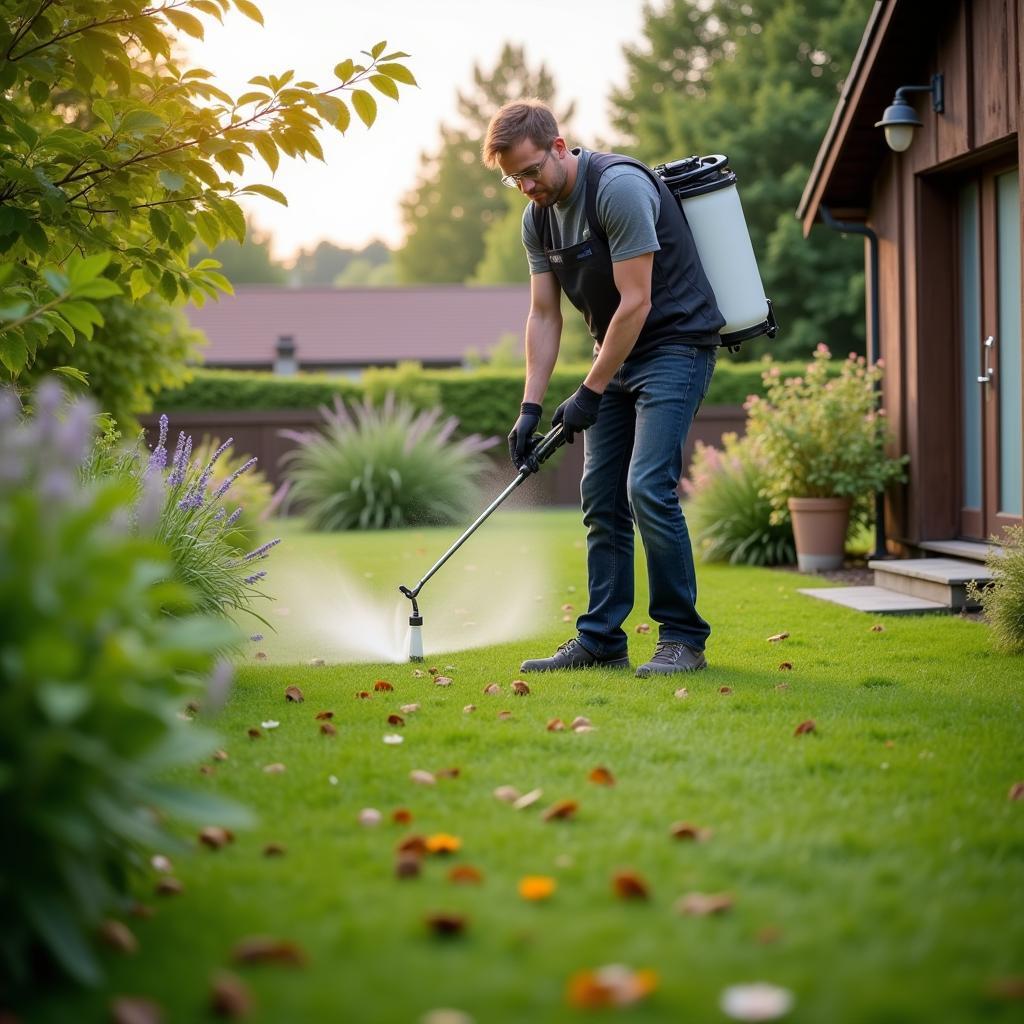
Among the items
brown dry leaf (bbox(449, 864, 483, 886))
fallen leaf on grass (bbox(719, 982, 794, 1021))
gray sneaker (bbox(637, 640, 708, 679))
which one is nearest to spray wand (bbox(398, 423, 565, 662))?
gray sneaker (bbox(637, 640, 708, 679))

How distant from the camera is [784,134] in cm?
2695

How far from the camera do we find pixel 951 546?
7.05 meters

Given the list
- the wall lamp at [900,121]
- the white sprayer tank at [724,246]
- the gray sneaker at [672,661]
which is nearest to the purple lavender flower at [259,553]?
the gray sneaker at [672,661]

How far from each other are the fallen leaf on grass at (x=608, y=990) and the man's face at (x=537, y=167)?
3.00 m

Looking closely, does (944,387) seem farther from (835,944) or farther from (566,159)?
(835,944)

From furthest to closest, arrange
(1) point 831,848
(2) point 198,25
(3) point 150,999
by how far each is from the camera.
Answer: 1. (2) point 198,25
2. (1) point 831,848
3. (3) point 150,999

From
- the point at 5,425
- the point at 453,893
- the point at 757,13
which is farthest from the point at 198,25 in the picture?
the point at 757,13

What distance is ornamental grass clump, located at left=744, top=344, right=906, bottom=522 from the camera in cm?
777

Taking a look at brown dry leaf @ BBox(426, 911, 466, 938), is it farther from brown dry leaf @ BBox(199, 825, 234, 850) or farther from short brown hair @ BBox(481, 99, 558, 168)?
short brown hair @ BBox(481, 99, 558, 168)

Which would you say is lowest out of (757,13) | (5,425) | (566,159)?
(5,425)

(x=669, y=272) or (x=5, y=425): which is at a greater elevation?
(x=669, y=272)

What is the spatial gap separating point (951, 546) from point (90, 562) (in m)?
6.01

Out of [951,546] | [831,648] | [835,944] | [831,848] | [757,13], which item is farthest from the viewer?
[757,13]

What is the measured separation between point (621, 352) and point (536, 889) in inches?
96.8
